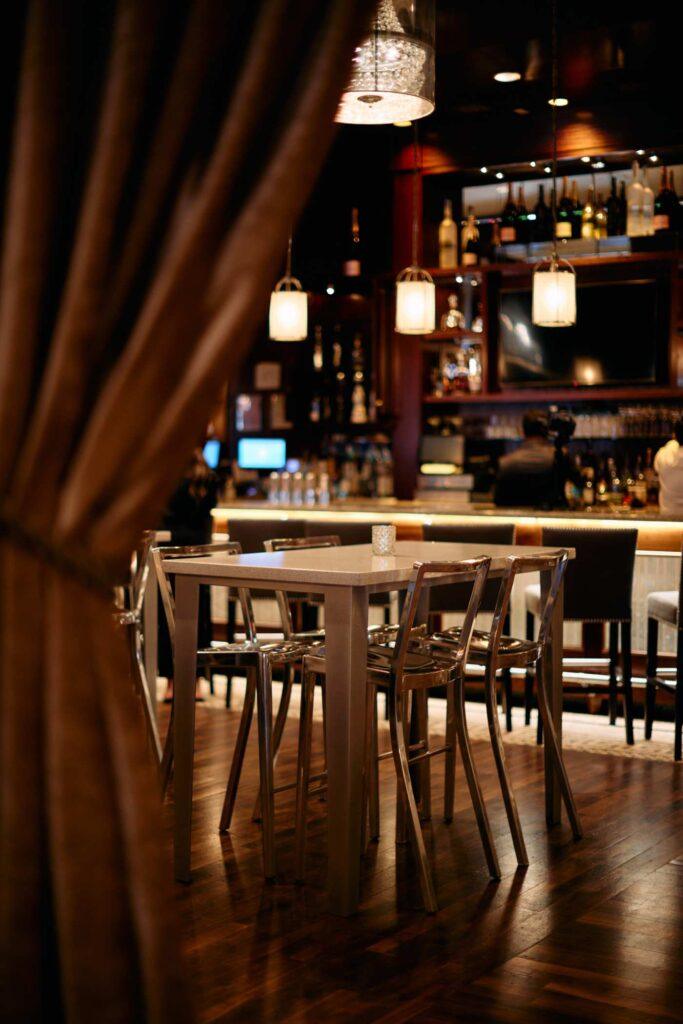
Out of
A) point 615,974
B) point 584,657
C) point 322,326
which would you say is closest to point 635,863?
point 615,974

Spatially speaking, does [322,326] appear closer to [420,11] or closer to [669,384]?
[669,384]

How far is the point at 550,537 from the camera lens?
5477mm

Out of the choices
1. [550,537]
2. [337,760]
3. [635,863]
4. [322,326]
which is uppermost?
[322,326]

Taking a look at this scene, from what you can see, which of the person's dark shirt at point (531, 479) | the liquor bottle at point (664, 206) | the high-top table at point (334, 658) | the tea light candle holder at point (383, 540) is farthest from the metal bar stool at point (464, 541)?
the liquor bottle at point (664, 206)

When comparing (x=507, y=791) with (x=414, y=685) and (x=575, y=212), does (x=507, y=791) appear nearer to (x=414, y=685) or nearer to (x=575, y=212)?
(x=414, y=685)

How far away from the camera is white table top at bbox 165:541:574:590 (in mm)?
3369

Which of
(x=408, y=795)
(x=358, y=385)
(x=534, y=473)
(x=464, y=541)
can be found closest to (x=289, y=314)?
(x=534, y=473)

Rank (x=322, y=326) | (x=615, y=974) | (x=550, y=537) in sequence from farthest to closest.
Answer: (x=322, y=326) < (x=550, y=537) < (x=615, y=974)

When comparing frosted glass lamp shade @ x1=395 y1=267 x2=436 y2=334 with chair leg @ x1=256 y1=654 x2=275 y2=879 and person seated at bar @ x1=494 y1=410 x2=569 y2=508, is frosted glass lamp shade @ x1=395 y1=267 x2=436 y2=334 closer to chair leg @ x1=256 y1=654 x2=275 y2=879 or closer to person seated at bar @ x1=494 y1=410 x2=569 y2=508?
person seated at bar @ x1=494 y1=410 x2=569 y2=508

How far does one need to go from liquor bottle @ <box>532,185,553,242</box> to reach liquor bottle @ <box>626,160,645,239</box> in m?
0.78

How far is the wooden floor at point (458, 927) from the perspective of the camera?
2721 mm

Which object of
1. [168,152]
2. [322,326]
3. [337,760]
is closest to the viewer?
[168,152]

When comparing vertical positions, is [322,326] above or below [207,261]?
above

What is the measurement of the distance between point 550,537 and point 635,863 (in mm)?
1975
